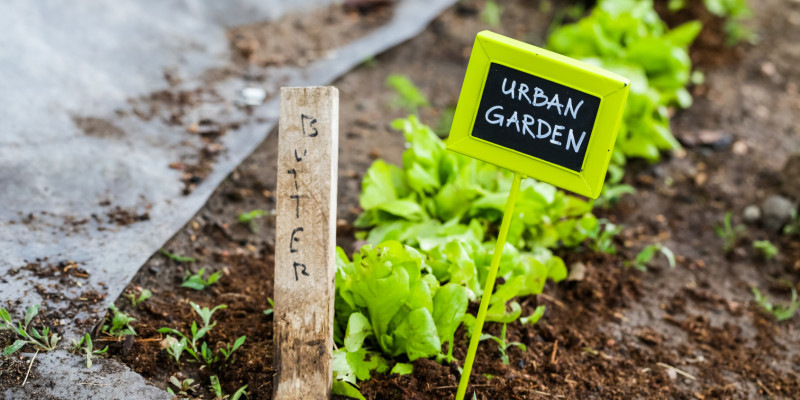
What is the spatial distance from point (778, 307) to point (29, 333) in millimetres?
2708

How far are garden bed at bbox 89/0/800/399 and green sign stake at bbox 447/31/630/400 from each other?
678 millimetres

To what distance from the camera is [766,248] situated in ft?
9.53

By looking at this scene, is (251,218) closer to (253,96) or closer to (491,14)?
(253,96)

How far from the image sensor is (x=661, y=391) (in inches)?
81.9

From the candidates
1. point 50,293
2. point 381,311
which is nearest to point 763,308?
point 381,311

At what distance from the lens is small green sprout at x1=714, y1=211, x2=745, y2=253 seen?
2.96 m

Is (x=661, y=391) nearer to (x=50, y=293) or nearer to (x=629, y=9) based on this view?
(x=50, y=293)

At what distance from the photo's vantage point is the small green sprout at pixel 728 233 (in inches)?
116

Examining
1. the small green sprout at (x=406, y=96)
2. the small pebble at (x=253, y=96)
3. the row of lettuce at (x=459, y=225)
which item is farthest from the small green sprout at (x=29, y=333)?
the small green sprout at (x=406, y=96)

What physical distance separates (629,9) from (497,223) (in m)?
2.03

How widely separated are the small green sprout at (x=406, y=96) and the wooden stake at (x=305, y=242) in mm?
2006

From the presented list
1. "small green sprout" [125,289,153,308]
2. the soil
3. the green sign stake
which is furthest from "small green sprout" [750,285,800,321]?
"small green sprout" [125,289,153,308]

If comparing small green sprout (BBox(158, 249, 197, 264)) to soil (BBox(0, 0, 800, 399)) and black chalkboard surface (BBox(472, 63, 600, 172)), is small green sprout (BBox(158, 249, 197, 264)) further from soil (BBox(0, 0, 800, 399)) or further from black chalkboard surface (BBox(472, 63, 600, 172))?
black chalkboard surface (BBox(472, 63, 600, 172))

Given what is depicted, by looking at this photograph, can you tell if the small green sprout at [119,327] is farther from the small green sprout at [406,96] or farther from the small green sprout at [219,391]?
the small green sprout at [406,96]
